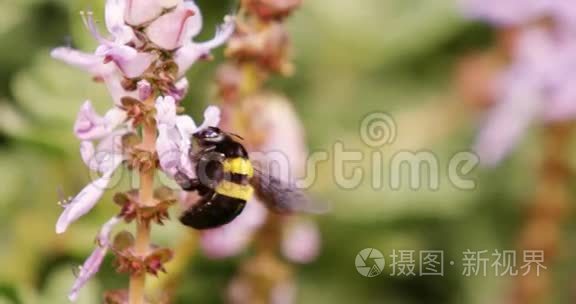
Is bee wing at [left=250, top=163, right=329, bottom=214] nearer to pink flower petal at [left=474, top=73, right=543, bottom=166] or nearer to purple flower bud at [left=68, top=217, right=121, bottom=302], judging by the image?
purple flower bud at [left=68, top=217, right=121, bottom=302]

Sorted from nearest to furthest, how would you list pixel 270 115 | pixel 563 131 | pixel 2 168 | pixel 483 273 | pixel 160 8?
1. pixel 160 8
2. pixel 270 115
3. pixel 2 168
4. pixel 563 131
5. pixel 483 273

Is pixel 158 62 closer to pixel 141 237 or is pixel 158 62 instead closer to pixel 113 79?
pixel 113 79

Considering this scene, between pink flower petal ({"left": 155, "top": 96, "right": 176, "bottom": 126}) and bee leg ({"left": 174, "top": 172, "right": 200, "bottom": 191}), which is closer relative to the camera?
pink flower petal ({"left": 155, "top": 96, "right": 176, "bottom": 126})

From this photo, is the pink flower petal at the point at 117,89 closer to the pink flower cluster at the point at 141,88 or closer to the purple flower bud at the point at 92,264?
the pink flower cluster at the point at 141,88

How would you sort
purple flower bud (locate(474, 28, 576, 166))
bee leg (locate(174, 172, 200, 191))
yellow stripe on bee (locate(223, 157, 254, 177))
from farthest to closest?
purple flower bud (locate(474, 28, 576, 166))
yellow stripe on bee (locate(223, 157, 254, 177))
bee leg (locate(174, 172, 200, 191))

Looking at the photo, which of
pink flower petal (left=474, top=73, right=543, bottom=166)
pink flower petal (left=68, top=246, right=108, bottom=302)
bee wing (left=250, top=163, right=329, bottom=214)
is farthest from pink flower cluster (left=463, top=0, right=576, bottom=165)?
pink flower petal (left=68, top=246, right=108, bottom=302)

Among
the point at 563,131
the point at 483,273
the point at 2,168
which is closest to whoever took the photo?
the point at 2,168

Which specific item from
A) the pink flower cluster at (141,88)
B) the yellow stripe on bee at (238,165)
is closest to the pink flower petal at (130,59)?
the pink flower cluster at (141,88)

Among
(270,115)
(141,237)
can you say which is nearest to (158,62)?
(141,237)

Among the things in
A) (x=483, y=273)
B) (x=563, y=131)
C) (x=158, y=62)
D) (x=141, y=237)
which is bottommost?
(x=141, y=237)
